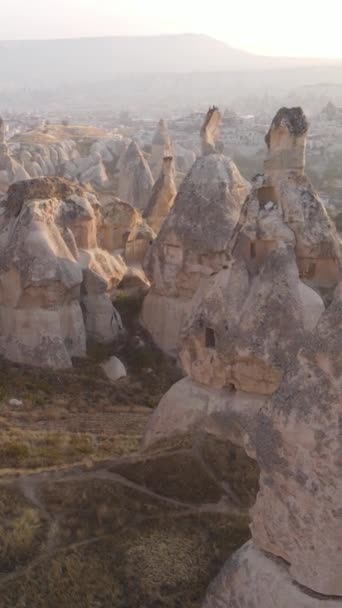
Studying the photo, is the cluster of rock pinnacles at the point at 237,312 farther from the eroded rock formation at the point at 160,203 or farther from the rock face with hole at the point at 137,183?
the rock face with hole at the point at 137,183

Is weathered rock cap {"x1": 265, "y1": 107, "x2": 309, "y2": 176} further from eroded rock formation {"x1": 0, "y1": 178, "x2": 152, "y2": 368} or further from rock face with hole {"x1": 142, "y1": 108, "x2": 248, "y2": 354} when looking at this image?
eroded rock formation {"x1": 0, "y1": 178, "x2": 152, "y2": 368}

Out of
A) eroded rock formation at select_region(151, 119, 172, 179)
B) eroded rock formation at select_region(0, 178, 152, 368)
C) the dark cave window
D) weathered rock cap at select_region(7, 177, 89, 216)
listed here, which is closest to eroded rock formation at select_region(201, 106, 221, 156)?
eroded rock formation at select_region(0, 178, 152, 368)

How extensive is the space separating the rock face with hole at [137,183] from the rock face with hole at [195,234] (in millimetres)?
13553

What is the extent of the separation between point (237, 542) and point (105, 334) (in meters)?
7.46

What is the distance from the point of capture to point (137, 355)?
12.4 metres

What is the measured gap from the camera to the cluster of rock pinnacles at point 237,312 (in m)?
4.09

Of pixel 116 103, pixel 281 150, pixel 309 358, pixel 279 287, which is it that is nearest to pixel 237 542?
pixel 309 358

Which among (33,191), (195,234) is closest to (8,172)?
(33,191)

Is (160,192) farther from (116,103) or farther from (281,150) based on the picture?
(116,103)

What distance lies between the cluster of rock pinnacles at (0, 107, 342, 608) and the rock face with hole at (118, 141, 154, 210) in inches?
340

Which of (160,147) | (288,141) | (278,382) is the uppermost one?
(288,141)

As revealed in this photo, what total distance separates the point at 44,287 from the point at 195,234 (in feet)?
8.20

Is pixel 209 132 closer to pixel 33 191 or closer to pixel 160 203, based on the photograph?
pixel 33 191

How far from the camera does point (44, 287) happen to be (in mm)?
11258
